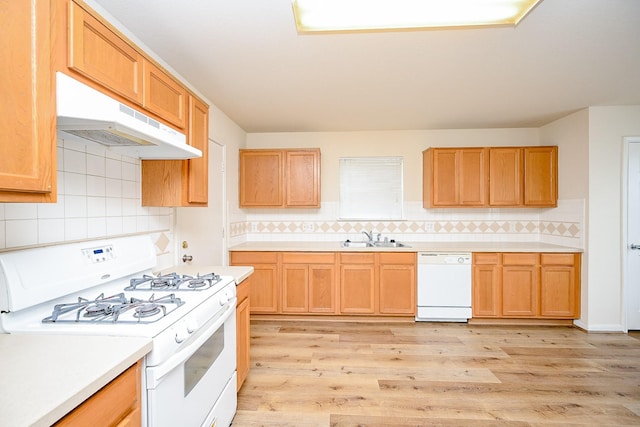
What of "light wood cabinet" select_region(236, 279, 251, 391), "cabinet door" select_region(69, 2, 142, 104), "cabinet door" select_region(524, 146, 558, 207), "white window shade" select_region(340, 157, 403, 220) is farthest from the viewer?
"white window shade" select_region(340, 157, 403, 220)

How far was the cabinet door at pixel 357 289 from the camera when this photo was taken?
3.50 metres

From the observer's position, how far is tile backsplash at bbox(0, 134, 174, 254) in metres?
1.29

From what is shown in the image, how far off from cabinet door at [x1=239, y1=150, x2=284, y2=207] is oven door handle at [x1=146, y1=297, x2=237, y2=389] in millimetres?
2297

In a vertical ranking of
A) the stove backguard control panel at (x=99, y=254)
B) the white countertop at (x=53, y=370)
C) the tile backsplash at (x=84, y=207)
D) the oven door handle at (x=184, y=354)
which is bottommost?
the oven door handle at (x=184, y=354)

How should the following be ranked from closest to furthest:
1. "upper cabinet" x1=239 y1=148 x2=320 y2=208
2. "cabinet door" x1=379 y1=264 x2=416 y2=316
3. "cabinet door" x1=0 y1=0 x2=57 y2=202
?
"cabinet door" x1=0 y1=0 x2=57 y2=202 < "cabinet door" x1=379 y1=264 x2=416 y2=316 < "upper cabinet" x1=239 y1=148 x2=320 y2=208

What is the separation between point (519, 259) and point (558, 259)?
1.37 ft

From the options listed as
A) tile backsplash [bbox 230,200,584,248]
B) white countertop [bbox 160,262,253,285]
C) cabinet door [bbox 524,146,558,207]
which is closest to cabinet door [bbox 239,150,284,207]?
tile backsplash [bbox 230,200,584,248]

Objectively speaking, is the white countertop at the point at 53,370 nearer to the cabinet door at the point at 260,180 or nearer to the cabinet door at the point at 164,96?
the cabinet door at the point at 164,96

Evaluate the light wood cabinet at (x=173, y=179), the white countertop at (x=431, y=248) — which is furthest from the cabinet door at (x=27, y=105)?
the white countertop at (x=431, y=248)

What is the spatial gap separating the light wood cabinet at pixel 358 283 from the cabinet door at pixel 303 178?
866 millimetres

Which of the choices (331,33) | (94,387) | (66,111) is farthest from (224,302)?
(331,33)

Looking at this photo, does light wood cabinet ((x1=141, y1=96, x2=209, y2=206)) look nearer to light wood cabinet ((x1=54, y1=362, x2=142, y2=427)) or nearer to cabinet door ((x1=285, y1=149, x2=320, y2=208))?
light wood cabinet ((x1=54, y1=362, x2=142, y2=427))

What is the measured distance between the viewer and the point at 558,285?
3.36 metres

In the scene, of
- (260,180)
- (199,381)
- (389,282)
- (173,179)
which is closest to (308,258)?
(389,282)
